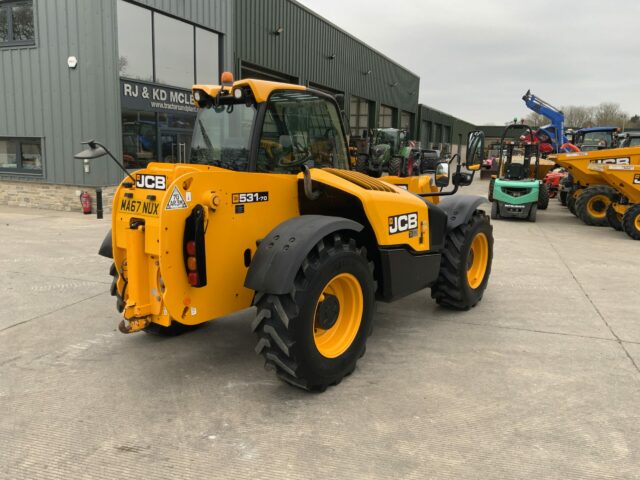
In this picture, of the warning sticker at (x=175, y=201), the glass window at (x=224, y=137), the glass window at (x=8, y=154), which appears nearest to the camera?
the warning sticker at (x=175, y=201)

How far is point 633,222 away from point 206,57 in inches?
472

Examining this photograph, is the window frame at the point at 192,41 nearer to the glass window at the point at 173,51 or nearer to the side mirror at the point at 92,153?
the glass window at the point at 173,51

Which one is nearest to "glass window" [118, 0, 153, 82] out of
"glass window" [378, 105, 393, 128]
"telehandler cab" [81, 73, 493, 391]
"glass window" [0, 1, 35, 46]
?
"glass window" [0, 1, 35, 46]

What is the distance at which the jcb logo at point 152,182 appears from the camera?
3283 mm

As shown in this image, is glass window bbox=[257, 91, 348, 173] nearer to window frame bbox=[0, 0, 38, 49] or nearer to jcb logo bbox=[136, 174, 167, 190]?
jcb logo bbox=[136, 174, 167, 190]

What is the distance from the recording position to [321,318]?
3619mm

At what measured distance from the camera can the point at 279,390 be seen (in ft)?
11.7

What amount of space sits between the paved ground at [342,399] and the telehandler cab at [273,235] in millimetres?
415

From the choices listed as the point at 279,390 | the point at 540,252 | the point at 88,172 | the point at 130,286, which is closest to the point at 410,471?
the point at 279,390

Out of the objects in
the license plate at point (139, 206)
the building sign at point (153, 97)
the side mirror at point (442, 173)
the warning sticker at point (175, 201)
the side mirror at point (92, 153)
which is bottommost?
the license plate at point (139, 206)

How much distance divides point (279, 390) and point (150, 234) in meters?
1.39

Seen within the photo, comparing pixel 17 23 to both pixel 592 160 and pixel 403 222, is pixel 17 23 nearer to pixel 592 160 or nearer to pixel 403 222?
pixel 403 222

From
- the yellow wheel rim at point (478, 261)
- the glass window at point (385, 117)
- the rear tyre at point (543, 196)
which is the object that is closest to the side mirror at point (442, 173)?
the yellow wheel rim at point (478, 261)

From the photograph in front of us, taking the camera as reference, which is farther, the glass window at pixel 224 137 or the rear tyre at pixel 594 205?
the rear tyre at pixel 594 205
